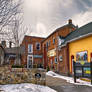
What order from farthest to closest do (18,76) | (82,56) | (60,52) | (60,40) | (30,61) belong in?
(30,61) → (60,40) → (60,52) → (82,56) → (18,76)

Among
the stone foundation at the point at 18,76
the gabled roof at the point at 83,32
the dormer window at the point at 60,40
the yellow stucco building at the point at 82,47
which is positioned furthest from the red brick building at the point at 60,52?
the stone foundation at the point at 18,76

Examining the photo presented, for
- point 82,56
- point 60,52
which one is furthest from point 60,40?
point 82,56

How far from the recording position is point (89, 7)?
501 inches

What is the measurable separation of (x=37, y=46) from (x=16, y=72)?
20.0 metres

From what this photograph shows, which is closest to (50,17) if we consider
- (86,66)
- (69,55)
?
(69,55)

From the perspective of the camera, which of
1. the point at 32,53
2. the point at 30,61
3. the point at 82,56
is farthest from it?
the point at 32,53

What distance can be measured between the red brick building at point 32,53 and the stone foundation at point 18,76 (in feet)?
58.8

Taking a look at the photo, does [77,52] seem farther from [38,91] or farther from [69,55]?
[38,91]

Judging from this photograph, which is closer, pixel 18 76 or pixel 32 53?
pixel 18 76

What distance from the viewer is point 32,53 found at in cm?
2708

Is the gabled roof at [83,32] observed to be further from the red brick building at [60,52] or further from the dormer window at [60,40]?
the dormer window at [60,40]

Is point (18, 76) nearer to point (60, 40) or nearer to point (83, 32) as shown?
point (83, 32)

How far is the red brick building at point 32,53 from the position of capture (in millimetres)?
26469

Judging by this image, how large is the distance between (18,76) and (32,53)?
19155mm
